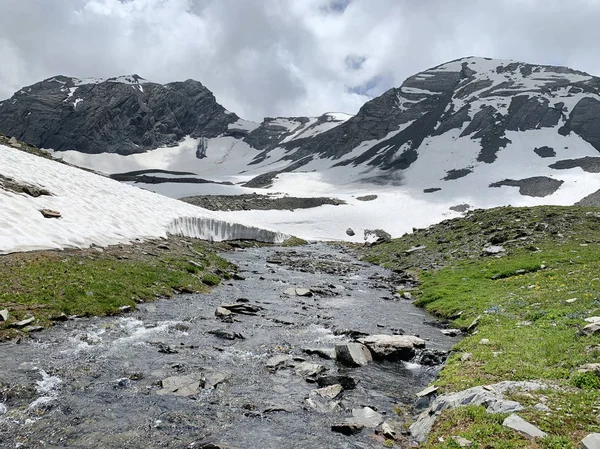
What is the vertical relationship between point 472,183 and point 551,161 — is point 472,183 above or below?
below

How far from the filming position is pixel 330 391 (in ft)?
37.4

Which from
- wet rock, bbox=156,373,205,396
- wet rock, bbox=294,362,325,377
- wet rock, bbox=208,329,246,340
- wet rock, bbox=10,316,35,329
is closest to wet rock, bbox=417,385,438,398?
wet rock, bbox=294,362,325,377

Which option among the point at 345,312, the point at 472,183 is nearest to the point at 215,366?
the point at 345,312

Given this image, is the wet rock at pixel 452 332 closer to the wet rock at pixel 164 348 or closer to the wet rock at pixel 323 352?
the wet rock at pixel 323 352

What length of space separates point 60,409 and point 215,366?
179 inches

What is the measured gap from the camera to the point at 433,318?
21453 millimetres

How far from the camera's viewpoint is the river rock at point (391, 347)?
14.7m

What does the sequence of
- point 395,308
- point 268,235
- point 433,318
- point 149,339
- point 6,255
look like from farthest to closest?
point 268,235, point 395,308, point 433,318, point 6,255, point 149,339

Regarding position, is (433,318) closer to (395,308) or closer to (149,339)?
(395,308)

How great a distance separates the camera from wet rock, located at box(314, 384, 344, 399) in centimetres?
1117

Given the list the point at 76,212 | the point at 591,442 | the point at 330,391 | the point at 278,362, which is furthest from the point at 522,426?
the point at 76,212

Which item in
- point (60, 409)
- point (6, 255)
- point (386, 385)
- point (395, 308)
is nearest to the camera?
point (60, 409)

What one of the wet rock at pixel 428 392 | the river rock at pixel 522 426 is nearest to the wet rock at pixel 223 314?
the wet rock at pixel 428 392

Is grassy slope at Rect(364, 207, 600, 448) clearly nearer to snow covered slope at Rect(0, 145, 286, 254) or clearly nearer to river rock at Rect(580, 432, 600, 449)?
river rock at Rect(580, 432, 600, 449)
